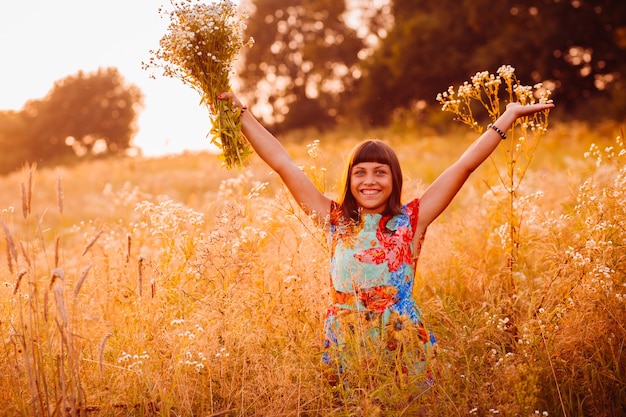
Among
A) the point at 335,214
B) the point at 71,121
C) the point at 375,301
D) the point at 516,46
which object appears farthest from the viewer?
the point at 71,121

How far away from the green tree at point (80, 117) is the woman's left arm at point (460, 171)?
42.2 metres

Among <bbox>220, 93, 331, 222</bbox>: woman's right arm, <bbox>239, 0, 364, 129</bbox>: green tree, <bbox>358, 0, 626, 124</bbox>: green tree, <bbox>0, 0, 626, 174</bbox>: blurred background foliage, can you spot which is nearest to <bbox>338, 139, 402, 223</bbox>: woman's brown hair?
<bbox>220, 93, 331, 222</bbox>: woman's right arm

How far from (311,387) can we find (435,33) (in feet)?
76.3

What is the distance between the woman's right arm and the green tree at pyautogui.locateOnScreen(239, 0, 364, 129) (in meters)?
29.9

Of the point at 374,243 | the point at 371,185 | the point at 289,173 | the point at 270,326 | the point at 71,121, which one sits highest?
the point at 71,121

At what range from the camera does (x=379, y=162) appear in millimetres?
3629

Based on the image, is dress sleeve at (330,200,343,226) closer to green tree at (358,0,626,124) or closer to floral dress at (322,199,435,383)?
floral dress at (322,199,435,383)

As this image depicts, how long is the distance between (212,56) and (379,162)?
3.85 feet

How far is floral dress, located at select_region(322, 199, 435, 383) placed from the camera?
311cm

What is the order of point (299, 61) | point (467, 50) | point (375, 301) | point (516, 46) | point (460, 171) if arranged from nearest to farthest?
point (375, 301), point (460, 171), point (516, 46), point (467, 50), point (299, 61)

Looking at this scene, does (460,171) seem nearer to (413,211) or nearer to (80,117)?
(413,211)

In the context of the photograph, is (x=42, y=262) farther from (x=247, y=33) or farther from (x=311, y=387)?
(x=247, y=33)

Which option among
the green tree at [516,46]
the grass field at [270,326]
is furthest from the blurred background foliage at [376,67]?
the grass field at [270,326]

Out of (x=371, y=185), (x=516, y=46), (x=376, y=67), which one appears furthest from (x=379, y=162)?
(x=376, y=67)
